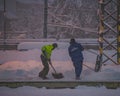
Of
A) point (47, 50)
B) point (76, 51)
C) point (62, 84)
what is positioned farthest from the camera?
point (47, 50)

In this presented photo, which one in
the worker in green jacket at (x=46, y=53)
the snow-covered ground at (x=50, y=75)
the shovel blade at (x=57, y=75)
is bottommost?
the snow-covered ground at (x=50, y=75)

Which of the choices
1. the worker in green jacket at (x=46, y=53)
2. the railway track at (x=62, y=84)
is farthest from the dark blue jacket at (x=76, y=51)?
the railway track at (x=62, y=84)

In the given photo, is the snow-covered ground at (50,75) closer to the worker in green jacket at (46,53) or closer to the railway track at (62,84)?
the railway track at (62,84)

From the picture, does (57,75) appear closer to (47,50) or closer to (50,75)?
(50,75)

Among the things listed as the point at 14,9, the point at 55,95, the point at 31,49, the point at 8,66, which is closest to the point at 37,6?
the point at 14,9

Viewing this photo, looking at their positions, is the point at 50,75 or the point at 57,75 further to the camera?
the point at 50,75

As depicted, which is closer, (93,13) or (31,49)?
(31,49)

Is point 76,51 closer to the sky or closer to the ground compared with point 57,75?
closer to the sky

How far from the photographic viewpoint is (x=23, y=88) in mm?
12984

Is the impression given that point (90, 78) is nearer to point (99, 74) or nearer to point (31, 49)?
point (99, 74)

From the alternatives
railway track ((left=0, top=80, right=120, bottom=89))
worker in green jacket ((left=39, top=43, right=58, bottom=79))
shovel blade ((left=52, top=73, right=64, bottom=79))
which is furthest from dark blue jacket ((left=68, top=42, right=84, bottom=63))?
railway track ((left=0, top=80, right=120, bottom=89))

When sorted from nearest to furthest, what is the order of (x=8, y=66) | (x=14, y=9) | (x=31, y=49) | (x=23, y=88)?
(x=23, y=88), (x=8, y=66), (x=31, y=49), (x=14, y=9)

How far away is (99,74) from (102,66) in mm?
1268

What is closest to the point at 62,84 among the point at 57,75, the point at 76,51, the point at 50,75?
the point at 57,75
